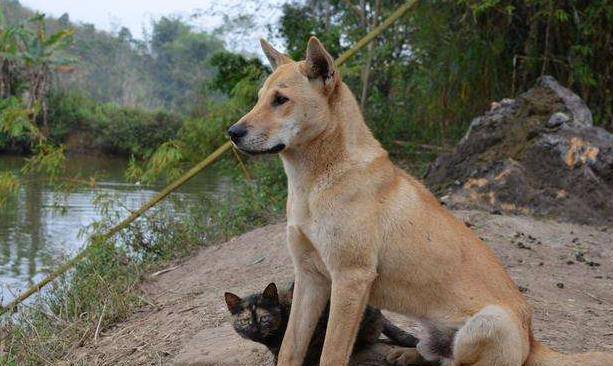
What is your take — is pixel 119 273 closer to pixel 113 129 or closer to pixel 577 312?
pixel 577 312

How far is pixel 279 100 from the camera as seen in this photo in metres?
4.19

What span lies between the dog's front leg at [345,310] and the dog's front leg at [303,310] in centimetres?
30

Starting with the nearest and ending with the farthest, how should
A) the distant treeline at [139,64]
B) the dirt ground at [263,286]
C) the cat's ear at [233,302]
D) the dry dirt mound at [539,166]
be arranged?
the cat's ear at [233,302]
the dirt ground at [263,286]
the dry dirt mound at [539,166]
the distant treeline at [139,64]

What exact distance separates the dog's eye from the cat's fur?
46.5 inches

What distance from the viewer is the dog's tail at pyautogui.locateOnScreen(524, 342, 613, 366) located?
405 cm

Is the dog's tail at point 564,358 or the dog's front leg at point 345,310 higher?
the dog's front leg at point 345,310

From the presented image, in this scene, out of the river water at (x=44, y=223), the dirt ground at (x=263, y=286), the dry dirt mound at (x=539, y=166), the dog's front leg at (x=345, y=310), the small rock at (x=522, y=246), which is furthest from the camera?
the river water at (x=44, y=223)

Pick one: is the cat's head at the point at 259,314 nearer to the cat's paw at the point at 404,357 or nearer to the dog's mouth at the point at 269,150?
the cat's paw at the point at 404,357

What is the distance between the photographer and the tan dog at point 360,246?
4.07 meters

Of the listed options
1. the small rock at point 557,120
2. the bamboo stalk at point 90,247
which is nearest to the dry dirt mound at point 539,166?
the small rock at point 557,120

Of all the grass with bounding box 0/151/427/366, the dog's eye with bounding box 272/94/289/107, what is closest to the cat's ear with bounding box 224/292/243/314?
the dog's eye with bounding box 272/94/289/107

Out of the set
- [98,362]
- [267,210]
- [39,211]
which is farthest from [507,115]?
[39,211]

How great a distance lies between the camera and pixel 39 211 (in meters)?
14.5

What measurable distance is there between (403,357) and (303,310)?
688 millimetres
